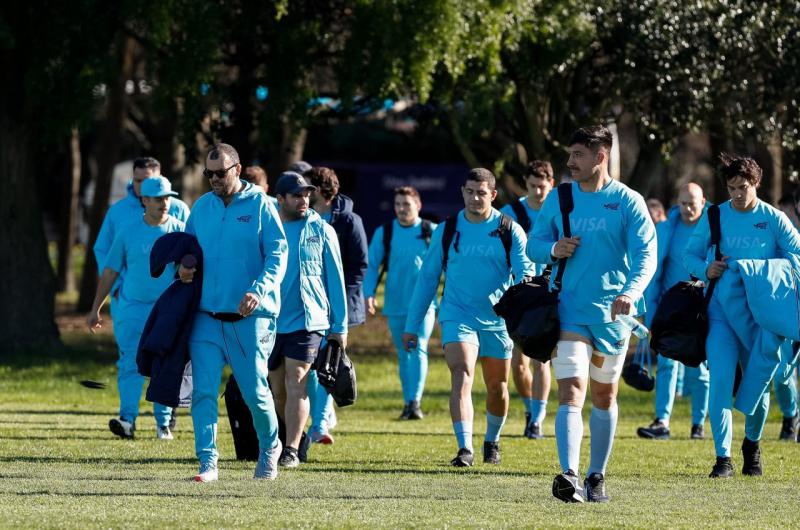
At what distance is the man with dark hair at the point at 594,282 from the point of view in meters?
8.71

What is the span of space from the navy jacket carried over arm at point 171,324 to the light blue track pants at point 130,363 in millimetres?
3216

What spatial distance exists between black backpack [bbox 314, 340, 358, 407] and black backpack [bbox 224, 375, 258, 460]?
0.71m

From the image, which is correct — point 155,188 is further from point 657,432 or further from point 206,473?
point 657,432

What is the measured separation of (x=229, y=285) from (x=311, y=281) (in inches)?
59.7

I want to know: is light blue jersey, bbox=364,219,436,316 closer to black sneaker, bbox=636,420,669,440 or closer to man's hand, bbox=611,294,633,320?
black sneaker, bbox=636,420,669,440

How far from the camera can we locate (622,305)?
27.6 ft

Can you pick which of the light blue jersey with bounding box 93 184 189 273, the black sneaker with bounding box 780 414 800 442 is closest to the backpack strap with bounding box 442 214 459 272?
the light blue jersey with bounding box 93 184 189 273

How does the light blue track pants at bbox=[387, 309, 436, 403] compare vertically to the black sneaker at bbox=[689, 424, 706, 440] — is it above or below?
above

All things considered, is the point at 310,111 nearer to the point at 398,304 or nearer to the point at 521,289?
the point at 398,304

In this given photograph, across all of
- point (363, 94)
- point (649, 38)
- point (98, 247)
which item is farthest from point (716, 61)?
point (98, 247)

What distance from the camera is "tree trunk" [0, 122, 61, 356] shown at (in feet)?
68.5

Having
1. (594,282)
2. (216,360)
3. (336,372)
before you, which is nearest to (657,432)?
(336,372)

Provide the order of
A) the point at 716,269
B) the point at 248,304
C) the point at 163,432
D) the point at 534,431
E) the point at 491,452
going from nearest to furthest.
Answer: the point at 248,304 < the point at 716,269 < the point at 491,452 < the point at 163,432 < the point at 534,431

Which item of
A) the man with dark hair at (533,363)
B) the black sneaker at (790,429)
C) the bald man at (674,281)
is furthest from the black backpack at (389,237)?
the black sneaker at (790,429)
